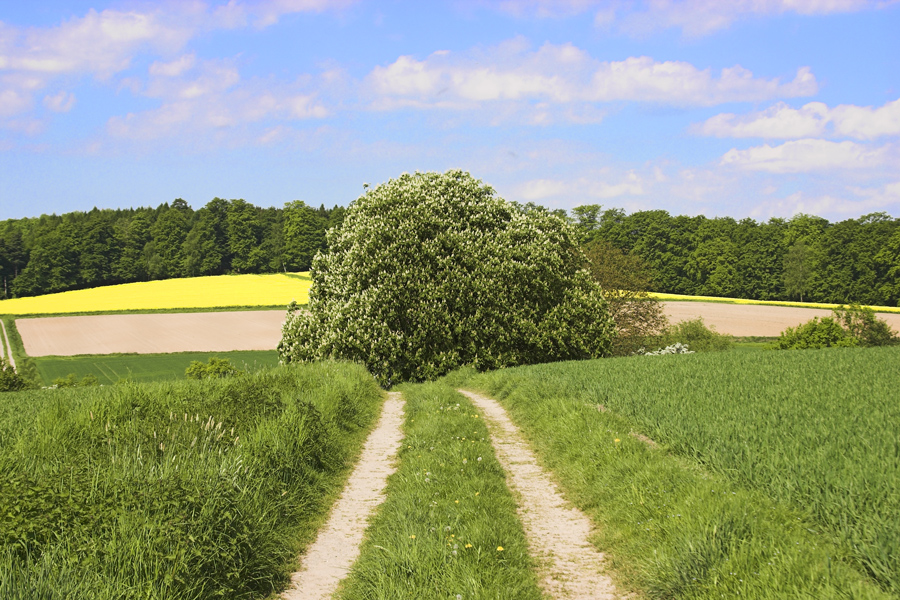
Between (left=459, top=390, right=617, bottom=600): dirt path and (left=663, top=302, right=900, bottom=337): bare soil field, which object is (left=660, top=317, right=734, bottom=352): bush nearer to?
(left=663, top=302, right=900, bottom=337): bare soil field

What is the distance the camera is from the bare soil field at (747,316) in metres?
54.6

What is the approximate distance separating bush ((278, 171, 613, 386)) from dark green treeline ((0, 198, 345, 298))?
76893 mm

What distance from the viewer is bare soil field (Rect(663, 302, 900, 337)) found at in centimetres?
5457

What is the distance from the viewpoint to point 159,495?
5.62 m

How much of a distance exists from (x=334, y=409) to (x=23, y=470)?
6063 mm

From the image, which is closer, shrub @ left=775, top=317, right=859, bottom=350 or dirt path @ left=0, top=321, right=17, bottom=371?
shrub @ left=775, top=317, right=859, bottom=350

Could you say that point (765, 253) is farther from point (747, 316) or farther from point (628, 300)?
point (628, 300)

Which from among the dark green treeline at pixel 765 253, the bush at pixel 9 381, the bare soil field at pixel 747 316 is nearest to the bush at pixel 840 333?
the bare soil field at pixel 747 316

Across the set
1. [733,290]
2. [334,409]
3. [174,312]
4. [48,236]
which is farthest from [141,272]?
[334,409]

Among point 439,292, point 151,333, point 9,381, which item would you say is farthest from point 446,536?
point 151,333

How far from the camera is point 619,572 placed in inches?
229

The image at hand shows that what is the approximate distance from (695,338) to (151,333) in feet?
156

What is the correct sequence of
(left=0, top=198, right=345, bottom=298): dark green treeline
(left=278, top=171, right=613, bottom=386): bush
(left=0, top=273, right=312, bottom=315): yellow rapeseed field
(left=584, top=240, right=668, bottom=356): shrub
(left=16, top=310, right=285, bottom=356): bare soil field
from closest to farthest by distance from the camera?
1. (left=278, top=171, right=613, bottom=386): bush
2. (left=584, top=240, right=668, bottom=356): shrub
3. (left=16, top=310, right=285, bottom=356): bare soil field
4. (left=0, top=273, right=312, bottom=315): yellow rapeseed field
5. (left=0, top=198, right=345, bottom=298): dark green treeline

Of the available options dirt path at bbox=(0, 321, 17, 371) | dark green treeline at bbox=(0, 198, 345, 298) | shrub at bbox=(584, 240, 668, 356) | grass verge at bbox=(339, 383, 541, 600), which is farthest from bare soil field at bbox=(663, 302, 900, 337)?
dark green treeline at bbox=(0, 198, 345, 298)
